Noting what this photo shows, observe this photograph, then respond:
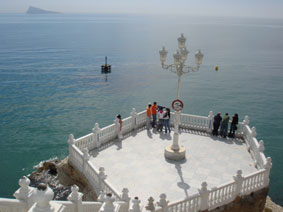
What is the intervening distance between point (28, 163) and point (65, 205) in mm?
20589

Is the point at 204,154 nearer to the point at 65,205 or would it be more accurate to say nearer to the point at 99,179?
the point at 99,179

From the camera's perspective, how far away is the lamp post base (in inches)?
556

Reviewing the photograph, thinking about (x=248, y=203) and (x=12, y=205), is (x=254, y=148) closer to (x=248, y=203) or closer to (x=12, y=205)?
(x=248, y=203)

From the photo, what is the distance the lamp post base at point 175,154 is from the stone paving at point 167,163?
0.24 metres

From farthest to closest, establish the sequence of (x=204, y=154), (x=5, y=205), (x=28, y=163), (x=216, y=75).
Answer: (x=216, y=75) → (x=28, y=163) → (x=204, y=154) → (x=5, y=205)

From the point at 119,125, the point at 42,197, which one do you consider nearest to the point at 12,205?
the point at 42,197

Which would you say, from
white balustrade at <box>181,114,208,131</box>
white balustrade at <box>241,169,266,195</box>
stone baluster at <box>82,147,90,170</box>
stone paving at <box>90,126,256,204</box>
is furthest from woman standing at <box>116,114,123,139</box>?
white balustrade at <box>241,169,266,195</box>

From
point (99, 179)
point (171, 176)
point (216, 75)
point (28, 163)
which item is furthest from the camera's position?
point (216, 75)

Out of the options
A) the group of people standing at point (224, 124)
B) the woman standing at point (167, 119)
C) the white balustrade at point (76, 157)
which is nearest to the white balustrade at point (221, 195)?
the group of people standing at point (224, 124)

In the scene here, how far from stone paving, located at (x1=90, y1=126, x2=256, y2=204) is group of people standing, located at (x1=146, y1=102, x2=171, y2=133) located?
0.53 m

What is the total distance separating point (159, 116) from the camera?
1697 centimetres

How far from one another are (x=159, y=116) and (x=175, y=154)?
11.2 ft

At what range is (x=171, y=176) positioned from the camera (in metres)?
12.8

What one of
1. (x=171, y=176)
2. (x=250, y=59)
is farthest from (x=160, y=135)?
(x=250, y=59)
